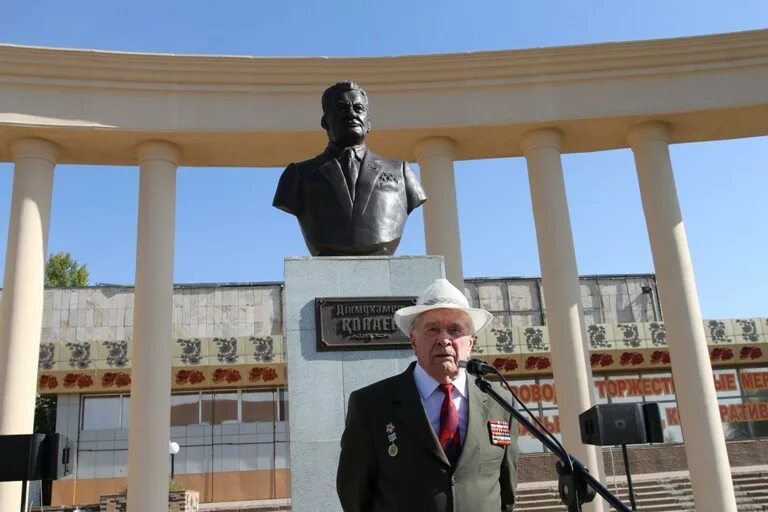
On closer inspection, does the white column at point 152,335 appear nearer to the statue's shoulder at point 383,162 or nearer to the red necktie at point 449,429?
the statue's shoulder at point 383,162

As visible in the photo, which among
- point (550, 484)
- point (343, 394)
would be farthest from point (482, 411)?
point (550, 484)

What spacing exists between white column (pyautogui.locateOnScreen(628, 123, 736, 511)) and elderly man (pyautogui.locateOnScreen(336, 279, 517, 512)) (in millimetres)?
12062

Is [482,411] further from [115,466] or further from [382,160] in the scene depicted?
[115,466]

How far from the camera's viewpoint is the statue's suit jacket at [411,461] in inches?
146

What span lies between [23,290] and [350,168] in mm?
9018

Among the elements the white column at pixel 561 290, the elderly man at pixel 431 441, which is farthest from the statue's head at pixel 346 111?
the white column at pixel 561 290

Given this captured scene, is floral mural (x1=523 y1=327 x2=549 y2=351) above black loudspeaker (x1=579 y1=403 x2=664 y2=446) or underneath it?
above

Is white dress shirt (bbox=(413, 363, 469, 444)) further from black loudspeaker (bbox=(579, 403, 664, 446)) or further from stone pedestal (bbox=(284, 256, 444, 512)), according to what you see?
black loudspeaker (bbox=(579, 403, 664, 446))

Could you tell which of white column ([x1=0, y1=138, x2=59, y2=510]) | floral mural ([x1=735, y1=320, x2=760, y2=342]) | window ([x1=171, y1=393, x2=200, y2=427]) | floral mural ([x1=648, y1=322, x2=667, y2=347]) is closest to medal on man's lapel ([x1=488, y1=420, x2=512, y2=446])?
white column ([x1=0, y1=138, x2=59, y2=510])

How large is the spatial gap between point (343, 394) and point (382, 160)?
2736mm

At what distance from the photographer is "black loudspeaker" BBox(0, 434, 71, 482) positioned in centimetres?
673

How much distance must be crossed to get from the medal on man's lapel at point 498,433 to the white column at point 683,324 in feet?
40.3

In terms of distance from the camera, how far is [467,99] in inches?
650

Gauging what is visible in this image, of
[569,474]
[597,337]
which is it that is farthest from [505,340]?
[569,474]
